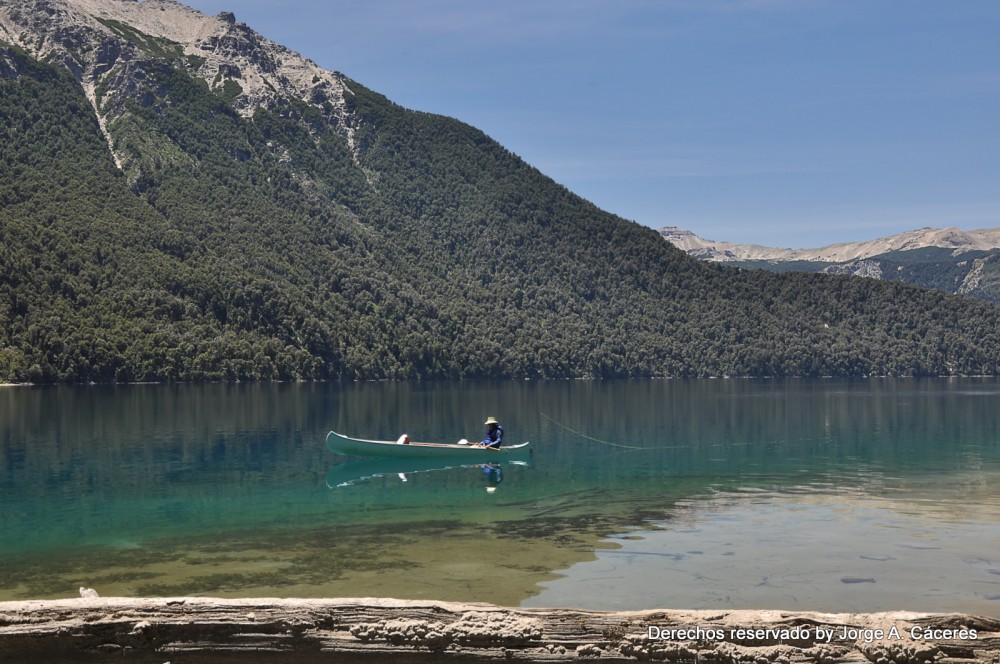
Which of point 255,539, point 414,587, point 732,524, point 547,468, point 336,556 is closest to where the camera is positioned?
point 414,587

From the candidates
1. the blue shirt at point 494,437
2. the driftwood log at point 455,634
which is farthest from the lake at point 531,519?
the driftwood log at point 455,634

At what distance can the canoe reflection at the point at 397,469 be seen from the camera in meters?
50.7

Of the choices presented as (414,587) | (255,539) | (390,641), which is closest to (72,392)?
(255,539)

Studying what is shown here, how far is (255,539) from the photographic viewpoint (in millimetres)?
32656

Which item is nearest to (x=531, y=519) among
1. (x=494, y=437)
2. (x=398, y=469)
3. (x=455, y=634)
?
(x=398, y=469)

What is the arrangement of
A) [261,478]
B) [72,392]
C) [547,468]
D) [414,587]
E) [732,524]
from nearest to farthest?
[414,587] < [732,524] < [261,478] < [547,468] < [72,392]

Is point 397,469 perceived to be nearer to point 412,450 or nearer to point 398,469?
point 398,469

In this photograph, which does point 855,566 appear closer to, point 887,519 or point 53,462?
point 887,519

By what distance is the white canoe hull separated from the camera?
59375 millimetres

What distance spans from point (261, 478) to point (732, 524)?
2549cm

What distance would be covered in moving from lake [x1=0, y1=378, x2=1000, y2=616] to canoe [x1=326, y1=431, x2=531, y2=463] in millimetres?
1330

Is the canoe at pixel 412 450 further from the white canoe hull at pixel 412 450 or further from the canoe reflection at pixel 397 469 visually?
the canoe reflection at pixel 397 469

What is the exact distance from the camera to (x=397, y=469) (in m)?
56.4

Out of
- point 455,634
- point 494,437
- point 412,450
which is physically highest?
point 455,634
